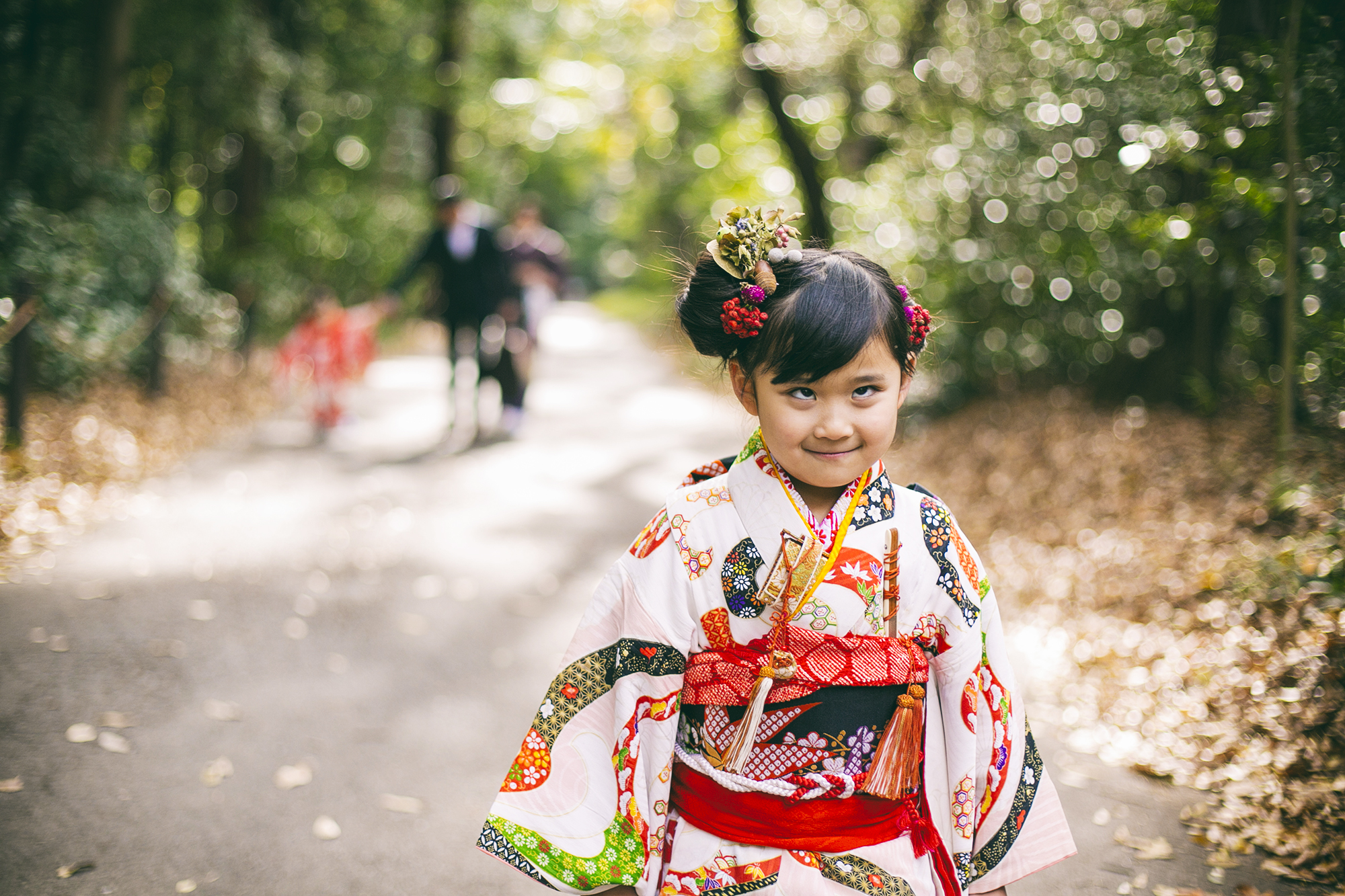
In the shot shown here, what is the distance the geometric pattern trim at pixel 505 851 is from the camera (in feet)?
5.56

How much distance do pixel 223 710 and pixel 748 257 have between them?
10.4 feet

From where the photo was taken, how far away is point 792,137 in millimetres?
10211

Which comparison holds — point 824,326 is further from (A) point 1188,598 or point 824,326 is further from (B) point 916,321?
(A) point 1188,598

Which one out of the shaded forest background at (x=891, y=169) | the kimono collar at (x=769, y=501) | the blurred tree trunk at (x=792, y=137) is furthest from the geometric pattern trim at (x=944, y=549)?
the blurred tree trunk at (x=792, y=137)

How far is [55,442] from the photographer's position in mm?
6973

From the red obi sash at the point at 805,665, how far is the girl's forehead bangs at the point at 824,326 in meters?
0.47

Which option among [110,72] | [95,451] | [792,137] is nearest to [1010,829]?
[95,451]

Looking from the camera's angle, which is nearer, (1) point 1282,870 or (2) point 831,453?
(2) point 831,453

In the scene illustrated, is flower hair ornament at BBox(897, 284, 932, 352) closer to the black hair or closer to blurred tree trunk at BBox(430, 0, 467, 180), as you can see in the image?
the black hair

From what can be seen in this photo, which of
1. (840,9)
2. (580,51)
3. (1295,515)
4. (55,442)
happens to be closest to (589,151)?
(580,51)

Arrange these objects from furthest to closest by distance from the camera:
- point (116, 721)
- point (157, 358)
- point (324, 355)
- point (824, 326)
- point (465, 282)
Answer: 1. point (157, 358)
2. point (324, 355)
3. point (465, 282)
4. point (116, 721)
5. point (824, 326)

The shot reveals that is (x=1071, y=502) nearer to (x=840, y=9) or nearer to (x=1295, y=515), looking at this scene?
(x=1295, y=515)

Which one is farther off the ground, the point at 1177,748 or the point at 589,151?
the point at 589,151

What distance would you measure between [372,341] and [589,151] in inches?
848
